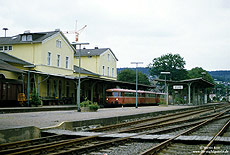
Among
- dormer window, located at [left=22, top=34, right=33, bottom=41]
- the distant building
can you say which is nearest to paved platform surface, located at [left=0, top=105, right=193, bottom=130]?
dormer window, located at [left=22, top=34, right=33, bottom=41]

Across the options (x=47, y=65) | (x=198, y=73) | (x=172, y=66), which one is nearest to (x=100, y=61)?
(x=47, y=65)

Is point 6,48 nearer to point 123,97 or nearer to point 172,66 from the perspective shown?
point 123,97

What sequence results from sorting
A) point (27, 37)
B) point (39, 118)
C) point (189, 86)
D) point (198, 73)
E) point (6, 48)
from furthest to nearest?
point (198, 73) < point (189, 86) < point (6, 48) < point (27, 37) < point (39, 118)

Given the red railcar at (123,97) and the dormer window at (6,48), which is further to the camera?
the red railcar at (123,97)

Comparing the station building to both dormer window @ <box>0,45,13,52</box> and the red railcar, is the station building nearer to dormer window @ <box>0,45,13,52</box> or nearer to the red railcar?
dormer window @ <box>0,45,13,52</box>

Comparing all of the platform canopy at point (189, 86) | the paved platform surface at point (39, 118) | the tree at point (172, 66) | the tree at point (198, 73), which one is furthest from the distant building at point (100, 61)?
the tree at point (198, 73)

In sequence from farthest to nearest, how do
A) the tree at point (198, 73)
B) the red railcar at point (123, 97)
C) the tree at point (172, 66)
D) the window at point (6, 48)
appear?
the tree at point (198, 73), the tree at point (172, 66), the red railcar at point (123, 97), the window at point (6, 48)

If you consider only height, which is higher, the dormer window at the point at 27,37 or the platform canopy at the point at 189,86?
the dormer window at the point at 27,37

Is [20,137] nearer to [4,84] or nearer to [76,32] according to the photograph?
[4,84]

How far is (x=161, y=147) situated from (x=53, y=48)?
97.2ft

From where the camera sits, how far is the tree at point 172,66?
82500mm

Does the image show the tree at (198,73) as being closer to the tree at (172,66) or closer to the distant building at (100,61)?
the tree at (172,66)

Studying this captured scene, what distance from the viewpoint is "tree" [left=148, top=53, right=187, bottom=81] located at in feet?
271

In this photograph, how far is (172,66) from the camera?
83562 mm
